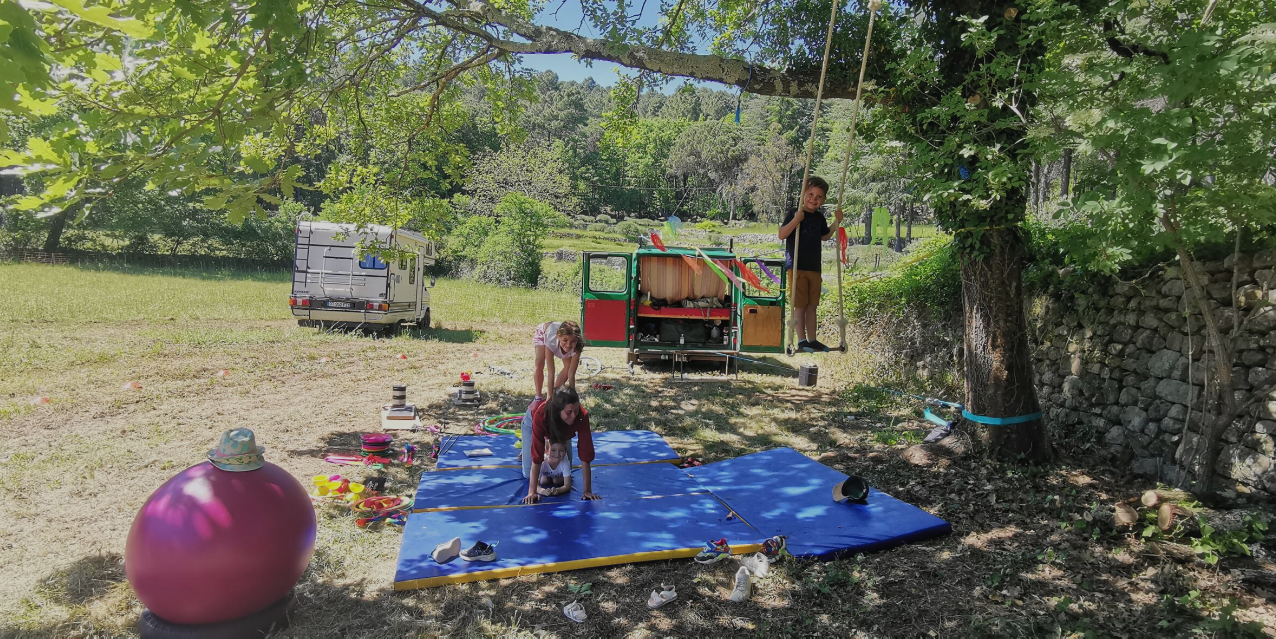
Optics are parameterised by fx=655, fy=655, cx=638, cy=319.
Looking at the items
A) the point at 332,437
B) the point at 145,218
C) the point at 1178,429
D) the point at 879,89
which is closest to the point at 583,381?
the point at 332,437

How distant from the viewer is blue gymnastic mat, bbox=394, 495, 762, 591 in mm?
4195

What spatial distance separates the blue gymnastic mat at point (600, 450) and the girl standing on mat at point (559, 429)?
896mm

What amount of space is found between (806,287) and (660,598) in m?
3.14

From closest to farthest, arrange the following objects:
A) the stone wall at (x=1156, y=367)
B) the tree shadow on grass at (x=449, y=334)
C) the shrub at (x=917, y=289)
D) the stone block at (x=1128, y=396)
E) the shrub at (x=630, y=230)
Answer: the stone wall at (x=1156, y=367) < the stone block at (x=1128, y=396) < the shrub at (x=917, y=289) < the tree shadow on grass at (x=449, y=334) < the shrub at (x=630, y=230)

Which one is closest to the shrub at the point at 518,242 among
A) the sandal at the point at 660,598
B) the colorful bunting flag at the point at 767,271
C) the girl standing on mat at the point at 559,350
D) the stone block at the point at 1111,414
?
the colorful bunting flag at the point at 767,271

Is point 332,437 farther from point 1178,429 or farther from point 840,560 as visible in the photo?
point 1178,429

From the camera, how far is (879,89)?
5977 mm

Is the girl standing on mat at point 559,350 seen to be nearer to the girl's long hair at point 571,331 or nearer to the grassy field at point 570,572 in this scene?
the girl's long hair at point 571,331

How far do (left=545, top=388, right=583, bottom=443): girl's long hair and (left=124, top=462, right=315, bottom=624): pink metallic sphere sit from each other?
7.22ft

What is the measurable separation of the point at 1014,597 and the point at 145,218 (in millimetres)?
41060

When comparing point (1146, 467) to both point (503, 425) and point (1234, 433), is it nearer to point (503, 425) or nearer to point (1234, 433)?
point (1234, 433)

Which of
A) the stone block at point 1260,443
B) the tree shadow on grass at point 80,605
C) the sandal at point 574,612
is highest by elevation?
the stone block at point 1260,443

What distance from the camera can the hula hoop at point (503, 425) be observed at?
25.1ft

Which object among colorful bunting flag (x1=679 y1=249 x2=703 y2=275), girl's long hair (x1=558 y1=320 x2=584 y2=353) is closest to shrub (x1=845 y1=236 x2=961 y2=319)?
colorful bunting flag (x1=679 y1=249 x2=703 y2=275)
